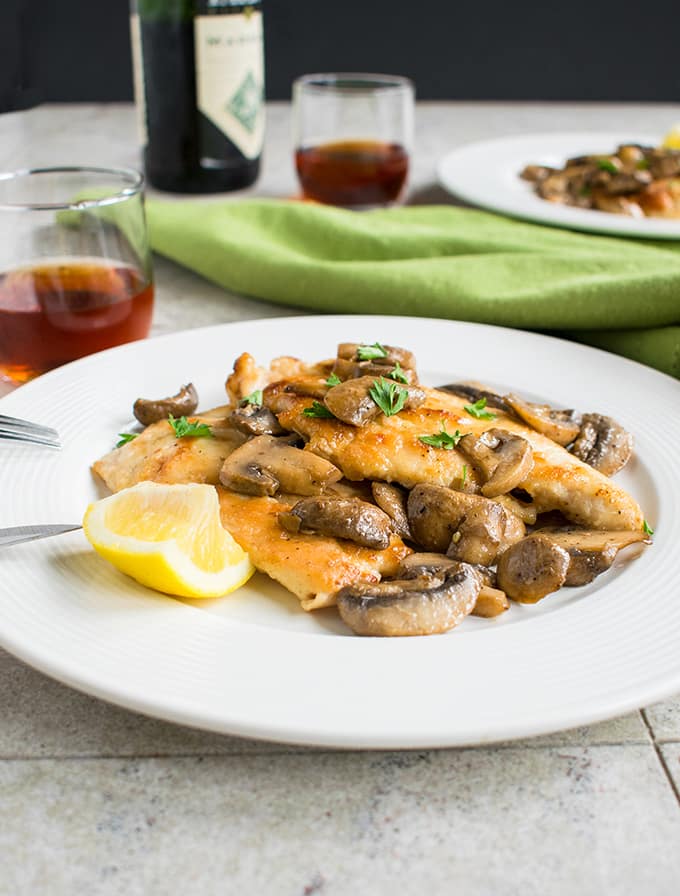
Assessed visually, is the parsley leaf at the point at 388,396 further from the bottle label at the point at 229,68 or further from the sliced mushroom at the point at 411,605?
the bottle label at the point at 229,68

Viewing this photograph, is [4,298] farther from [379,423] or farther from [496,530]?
[496,530]

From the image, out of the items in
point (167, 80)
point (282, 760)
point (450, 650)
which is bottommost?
point (282, 760)

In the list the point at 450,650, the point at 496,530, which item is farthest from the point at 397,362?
the point at 450,650

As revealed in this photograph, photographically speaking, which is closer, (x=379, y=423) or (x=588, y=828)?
(x=588, y=828)

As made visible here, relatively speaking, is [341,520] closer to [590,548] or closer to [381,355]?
[590,548]

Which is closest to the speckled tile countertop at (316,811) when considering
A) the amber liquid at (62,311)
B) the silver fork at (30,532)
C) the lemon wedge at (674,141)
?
the silver fork at (30,532)

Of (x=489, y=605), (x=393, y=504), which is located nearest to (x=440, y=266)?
(x=393, y=504)

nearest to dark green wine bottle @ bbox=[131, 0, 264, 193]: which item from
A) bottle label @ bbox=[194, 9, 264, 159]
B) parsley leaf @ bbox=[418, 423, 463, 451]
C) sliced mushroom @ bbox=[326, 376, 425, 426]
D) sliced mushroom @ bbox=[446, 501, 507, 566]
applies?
bottle label @ bbox=[194, 9, 264, 159]
